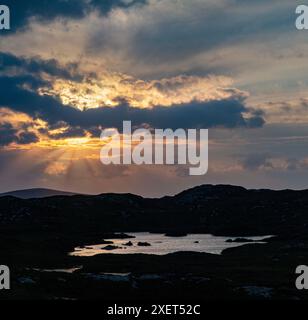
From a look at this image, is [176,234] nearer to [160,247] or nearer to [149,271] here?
[160,247]

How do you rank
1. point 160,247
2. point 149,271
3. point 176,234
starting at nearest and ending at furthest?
point 149,271
point 160,247
point 176,234

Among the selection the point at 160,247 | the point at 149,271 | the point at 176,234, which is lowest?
the point at 149,271

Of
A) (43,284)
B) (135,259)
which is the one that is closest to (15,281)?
(43,284)

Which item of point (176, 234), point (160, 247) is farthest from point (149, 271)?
point (176, 234)

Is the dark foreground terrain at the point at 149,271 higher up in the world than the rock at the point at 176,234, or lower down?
lower down

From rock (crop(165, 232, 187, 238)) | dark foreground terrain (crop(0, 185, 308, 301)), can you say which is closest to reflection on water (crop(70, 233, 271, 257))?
dark foreground terrain (crop(0, 185, 308, 301))

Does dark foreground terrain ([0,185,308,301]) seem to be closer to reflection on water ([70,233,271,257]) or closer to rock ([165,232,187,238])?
reflection on water ([70,233,271,257])

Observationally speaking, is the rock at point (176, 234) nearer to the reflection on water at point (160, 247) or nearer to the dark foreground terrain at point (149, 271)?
the reflection on water at point (160, 247)

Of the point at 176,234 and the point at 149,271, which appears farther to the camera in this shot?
the point at 176,234

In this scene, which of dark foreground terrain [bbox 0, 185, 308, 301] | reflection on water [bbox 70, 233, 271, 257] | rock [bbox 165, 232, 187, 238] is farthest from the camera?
rock [bbox 165, 232, 187, 238]

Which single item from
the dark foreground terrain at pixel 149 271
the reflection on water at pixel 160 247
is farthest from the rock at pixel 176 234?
the dark foreground terrain at pixel 149 271
